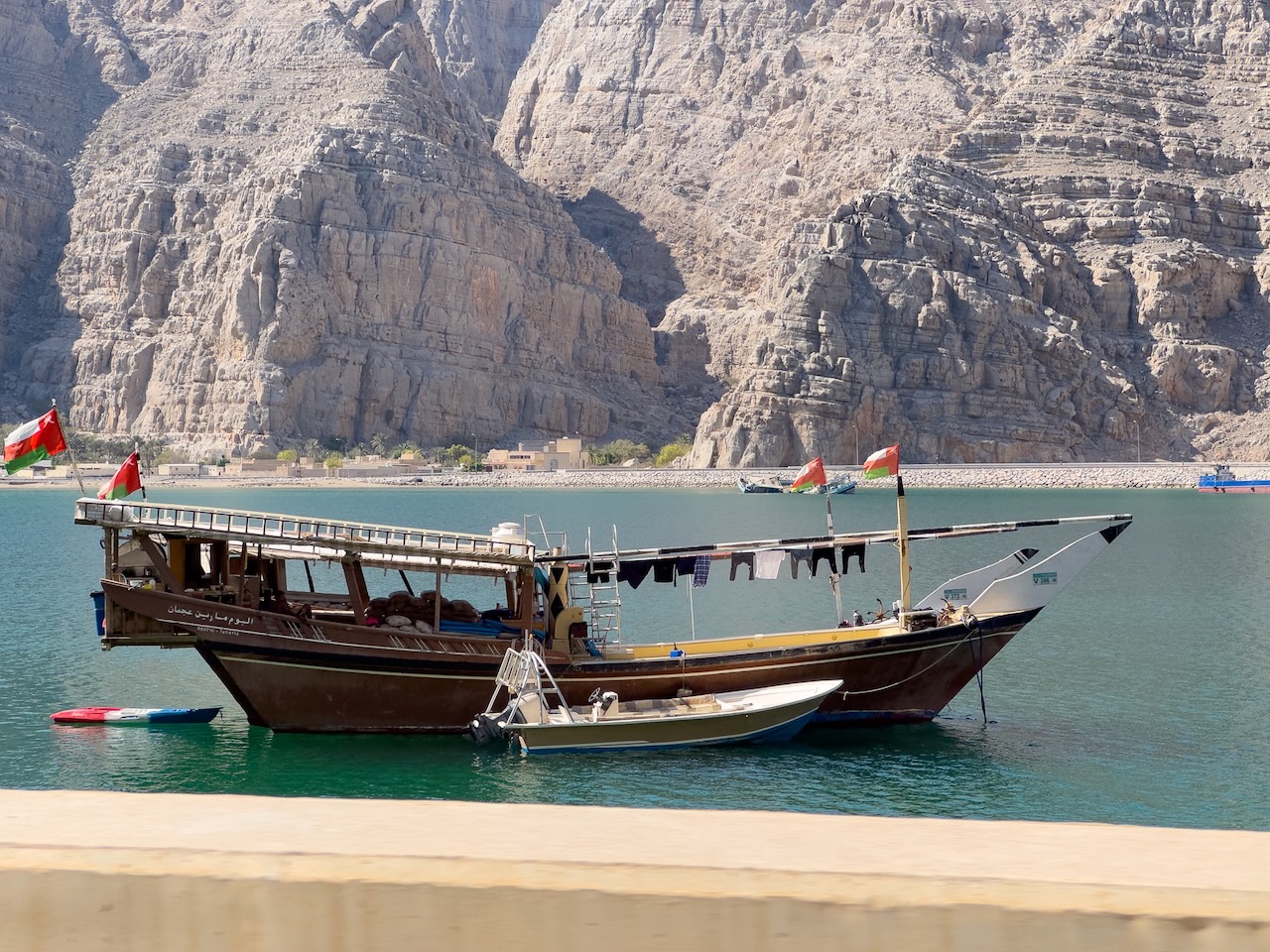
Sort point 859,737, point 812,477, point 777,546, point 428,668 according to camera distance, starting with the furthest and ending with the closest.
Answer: point 812,477
point 777,546
point 859,737
point 428,668

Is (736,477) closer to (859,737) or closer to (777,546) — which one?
(777,546)

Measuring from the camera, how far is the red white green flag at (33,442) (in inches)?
1207

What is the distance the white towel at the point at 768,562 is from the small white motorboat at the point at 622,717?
3.11m

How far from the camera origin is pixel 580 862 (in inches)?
199

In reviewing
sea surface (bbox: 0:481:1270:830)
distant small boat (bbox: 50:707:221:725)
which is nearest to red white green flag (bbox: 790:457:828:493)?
sea surface (bbox: 0:481:1270:830)

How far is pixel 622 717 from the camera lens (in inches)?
1223

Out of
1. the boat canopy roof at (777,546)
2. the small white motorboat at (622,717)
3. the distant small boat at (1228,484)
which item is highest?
the boat canopy roof at (777,546)

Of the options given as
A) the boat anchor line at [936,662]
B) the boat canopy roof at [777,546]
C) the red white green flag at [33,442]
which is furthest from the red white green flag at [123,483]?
the boat anchor line at [936,662]

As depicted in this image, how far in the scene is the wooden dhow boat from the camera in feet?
103

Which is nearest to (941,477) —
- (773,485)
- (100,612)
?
(773,485)

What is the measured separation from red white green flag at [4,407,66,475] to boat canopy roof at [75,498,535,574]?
132cm

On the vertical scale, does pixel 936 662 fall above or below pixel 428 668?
below

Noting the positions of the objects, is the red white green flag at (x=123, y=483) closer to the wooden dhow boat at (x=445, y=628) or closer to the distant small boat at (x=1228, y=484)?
the wooden dhow boat at (x=445, y=628)

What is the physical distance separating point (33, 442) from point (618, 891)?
1136 inches
